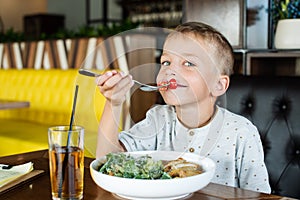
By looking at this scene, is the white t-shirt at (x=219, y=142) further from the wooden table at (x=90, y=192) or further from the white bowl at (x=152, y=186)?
the white bowl at (x=152, y=186)

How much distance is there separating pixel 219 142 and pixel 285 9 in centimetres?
94

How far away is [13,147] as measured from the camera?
10.9 ft

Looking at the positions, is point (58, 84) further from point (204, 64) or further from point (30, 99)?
point (204, 64)

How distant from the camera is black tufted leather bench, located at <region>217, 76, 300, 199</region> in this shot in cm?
154

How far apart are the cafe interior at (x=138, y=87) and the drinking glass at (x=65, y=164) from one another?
5cm

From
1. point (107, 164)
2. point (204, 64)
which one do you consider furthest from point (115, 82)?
point (204, 64)

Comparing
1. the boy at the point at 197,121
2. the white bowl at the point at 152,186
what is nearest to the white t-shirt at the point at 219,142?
the boy at the point at 197,121

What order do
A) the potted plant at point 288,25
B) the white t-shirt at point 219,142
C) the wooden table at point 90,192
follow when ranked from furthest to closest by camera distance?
the potted plant at point 288,25 < the white t-shirt at point 219,142 < the wooden table at point 90,192

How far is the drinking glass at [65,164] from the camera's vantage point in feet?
2.94

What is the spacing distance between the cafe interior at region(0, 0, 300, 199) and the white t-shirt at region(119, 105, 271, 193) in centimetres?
7

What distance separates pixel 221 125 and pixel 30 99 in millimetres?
3097

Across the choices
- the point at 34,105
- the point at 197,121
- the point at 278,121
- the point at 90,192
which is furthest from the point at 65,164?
the point at 34,105

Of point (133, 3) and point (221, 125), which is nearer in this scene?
point (221, 125)

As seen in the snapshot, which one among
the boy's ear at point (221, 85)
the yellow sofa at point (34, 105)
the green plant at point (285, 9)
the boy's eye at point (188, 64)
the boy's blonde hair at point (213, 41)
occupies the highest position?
the green plant at point (285, 9)
